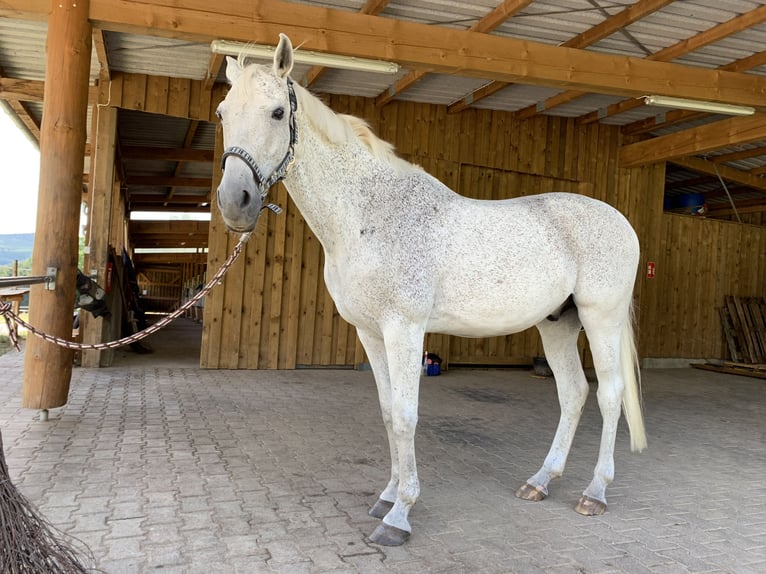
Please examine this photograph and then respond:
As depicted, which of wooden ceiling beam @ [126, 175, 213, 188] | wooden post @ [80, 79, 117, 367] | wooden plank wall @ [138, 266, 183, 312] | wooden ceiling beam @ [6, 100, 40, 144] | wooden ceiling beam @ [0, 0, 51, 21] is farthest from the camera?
wooden plank wall @ [138, 266, 183, 312]

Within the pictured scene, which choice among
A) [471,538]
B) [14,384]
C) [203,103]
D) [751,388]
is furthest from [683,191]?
[14,384]

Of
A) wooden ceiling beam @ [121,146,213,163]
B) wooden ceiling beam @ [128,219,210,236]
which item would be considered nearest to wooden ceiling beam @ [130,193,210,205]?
wooden ceiling beam @ [128,219,210,236]

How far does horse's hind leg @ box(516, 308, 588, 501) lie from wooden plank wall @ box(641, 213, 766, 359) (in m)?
6.31

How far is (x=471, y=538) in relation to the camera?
7.59 ft

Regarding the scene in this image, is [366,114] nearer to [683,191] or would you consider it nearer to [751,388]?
[751,388]

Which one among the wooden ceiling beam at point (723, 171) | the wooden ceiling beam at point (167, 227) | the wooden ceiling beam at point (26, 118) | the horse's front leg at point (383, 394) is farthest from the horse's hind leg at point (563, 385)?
the wooden ceiling beam at point (167, 227)

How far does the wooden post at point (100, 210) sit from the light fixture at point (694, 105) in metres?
5.67

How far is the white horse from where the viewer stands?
210 centimetres

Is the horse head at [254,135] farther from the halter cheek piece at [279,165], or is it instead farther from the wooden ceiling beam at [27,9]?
the wooden ceiling beam at [27,9]

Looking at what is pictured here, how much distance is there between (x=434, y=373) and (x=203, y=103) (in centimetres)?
435

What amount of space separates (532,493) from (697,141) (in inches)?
220

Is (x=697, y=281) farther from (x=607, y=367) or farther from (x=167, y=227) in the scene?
(x=167, y=227)

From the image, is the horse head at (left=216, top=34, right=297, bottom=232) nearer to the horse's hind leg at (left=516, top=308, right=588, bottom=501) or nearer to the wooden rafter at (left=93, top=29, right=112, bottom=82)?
the horse's hind leg at (left=516, top=308, right=588, bottom=501)

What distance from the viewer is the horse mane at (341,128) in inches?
90.2
